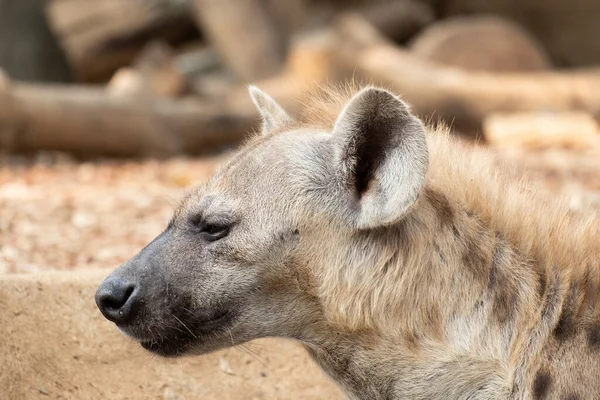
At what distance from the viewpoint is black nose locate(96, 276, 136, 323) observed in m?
2.79

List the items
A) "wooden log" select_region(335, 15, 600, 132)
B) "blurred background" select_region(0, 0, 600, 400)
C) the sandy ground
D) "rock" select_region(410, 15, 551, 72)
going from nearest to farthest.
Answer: the sandy ground
"blurred background" select_region(0, 0, 600, 400)
"wooden log" select_region(335, 15, 600, 132)
"rock" select_region(410, 15, 551, 72)

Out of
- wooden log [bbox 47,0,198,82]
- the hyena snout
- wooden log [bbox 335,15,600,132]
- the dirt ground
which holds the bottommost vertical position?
wooden log [bbox 335,15,600,132]

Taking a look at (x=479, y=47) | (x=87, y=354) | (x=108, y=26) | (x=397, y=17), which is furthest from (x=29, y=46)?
(x=87, y=354)

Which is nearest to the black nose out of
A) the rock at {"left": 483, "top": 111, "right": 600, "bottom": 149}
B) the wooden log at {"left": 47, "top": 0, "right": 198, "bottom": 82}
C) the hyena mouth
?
the hyena mouth

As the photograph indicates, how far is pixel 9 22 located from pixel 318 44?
3697 mm

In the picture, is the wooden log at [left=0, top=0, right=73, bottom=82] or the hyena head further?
the wooden log at [left=0, top=0, right=73, bottom=82]

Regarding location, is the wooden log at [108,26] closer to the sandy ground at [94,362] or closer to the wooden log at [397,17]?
the wooden log at [397,17]

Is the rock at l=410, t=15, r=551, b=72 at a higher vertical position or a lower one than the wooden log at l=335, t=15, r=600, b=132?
lower

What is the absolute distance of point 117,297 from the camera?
9.15 feet

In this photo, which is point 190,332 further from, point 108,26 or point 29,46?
point 29,46

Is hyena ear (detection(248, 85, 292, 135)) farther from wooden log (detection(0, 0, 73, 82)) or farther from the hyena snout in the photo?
wooden log (detection(0, 0, 73, 82))

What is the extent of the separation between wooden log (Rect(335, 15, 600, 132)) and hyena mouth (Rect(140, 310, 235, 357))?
590cm

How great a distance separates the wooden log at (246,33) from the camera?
32.1ft

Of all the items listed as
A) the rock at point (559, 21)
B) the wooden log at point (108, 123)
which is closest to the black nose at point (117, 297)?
the wooden log at point (108, 123)
